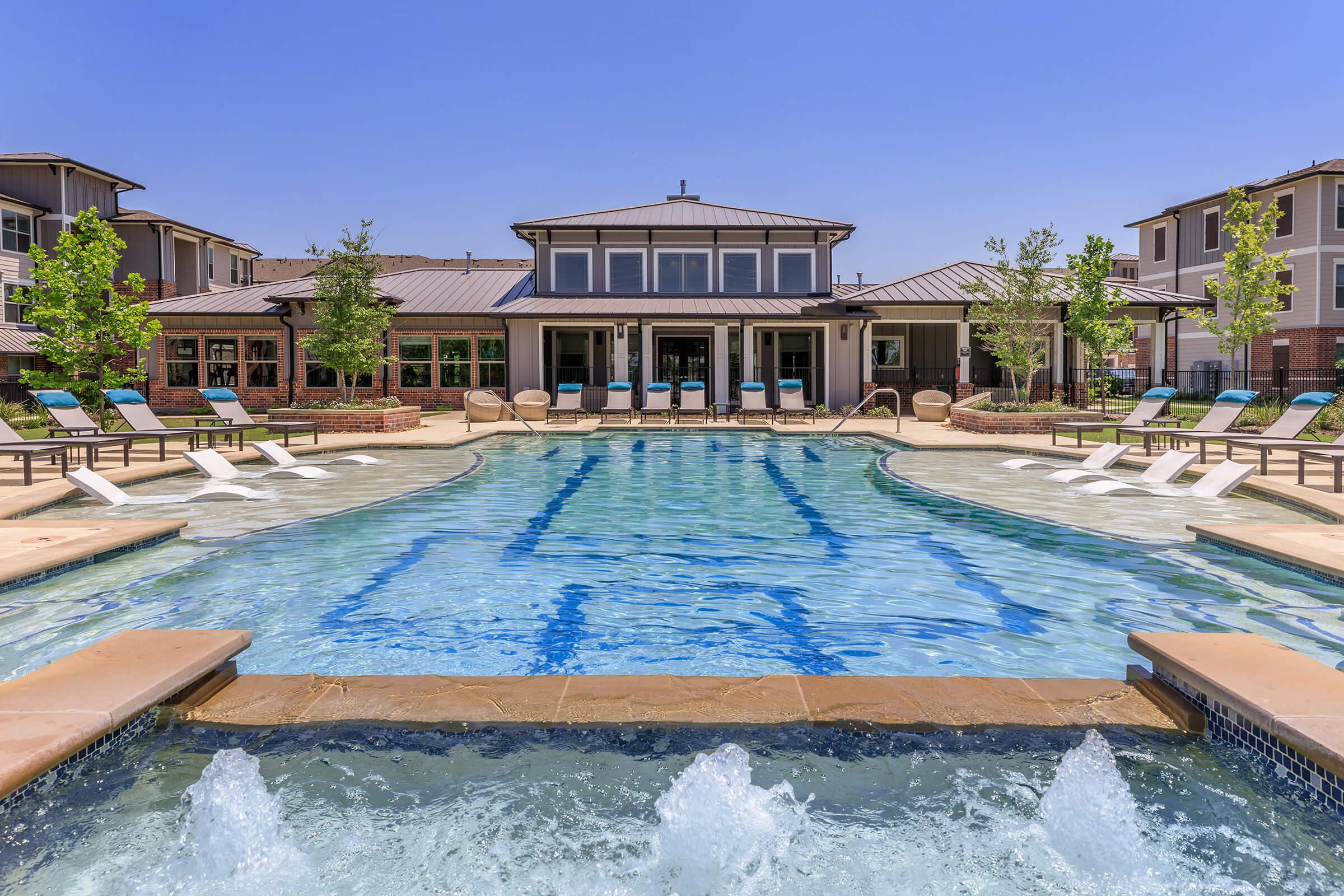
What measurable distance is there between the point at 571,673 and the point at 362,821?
1.87m

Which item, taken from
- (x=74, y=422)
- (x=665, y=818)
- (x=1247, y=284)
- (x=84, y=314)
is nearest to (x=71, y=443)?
(x=74, y=422)

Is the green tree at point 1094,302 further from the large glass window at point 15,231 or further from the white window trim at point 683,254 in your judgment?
the large glass window at point 15,231

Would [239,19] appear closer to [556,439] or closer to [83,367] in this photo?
[83,367]

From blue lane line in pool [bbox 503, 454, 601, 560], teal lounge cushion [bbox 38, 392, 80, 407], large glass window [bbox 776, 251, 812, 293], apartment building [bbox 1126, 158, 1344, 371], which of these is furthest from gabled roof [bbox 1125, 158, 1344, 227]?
teal lounge cushion [bbox 38, 392, 80, 407]

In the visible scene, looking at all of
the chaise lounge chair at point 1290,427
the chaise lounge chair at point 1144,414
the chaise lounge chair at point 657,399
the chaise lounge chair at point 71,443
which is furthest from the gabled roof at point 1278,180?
the chaise lounge chair at point 71,443

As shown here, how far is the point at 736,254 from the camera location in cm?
2698

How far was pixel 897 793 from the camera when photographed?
3088mm

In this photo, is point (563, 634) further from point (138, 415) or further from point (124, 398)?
point (124, 398)

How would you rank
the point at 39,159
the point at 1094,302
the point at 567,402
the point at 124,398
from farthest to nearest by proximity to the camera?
the point at 39,159 < the point at 567,402 < the point at 1094,302 < the point at 124,398

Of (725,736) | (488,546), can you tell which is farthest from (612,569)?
(725,736)

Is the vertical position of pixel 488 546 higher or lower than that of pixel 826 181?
lower

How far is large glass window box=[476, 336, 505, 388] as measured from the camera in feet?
90.5

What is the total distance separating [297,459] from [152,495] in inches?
152

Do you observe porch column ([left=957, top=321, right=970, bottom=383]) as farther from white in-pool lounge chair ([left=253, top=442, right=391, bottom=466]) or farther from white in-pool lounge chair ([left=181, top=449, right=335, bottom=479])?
white in-pool lounge chair ([left=181, top=449, right=335, bottom=479])
